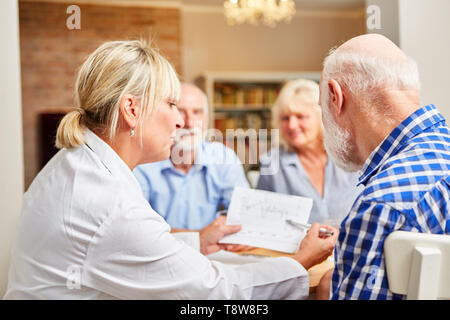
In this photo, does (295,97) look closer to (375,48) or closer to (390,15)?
(390,15)

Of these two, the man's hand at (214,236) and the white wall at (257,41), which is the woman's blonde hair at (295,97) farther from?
the white wall at (257,41)

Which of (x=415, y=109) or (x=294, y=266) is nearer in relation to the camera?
(x=415, y=109)

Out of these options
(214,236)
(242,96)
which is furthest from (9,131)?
(242,96)

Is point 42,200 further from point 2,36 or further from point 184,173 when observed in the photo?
point 184,173

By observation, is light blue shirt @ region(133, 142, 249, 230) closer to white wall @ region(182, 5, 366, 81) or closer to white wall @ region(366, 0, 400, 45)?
white wall @ region(366, 0, 400, 45)

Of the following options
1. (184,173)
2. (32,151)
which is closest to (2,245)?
(184,173)

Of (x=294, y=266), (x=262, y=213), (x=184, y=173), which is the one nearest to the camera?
(x=294, y=266)

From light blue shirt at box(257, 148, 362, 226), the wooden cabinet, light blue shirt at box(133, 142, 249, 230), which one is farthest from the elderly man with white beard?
the wooden cabinet

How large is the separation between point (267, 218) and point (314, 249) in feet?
0.72

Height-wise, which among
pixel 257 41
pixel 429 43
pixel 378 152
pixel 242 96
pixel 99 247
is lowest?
pixel 99 247

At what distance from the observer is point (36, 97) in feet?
13.2

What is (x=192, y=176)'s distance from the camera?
1.71 m

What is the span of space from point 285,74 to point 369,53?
3838mm

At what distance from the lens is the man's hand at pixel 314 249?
0.98m
